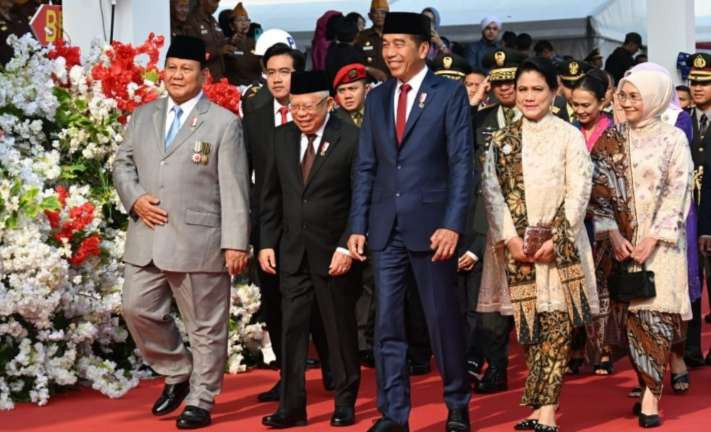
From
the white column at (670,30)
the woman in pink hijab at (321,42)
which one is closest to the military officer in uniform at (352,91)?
the woman in pink hijab at (321,42)

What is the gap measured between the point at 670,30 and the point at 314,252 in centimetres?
1046

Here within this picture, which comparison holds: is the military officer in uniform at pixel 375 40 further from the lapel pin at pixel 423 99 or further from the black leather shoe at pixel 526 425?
the black leather shoe at pixel 526 425

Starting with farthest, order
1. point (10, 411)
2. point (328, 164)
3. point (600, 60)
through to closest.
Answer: point (600, 60) < point (10, 411) < point (328, 164)

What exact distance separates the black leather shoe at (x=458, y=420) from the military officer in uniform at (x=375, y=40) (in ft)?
26.4

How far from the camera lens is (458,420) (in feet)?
24.7

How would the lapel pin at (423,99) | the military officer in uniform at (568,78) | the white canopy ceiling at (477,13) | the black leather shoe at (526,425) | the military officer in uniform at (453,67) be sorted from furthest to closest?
the white canopy ceiling at (477,13) < the military officer in uniform at (568,78) < the military officer in uniform at (453,67) < the black leather shoe at (526,425) < the lapel pin at (423,99)

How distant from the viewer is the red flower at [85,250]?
9.13m

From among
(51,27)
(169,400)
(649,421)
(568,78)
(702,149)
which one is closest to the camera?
(649,421)

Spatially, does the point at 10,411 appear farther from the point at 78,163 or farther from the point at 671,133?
the point at 671,133

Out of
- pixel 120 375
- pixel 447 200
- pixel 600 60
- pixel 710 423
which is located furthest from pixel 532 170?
pixel 600 60

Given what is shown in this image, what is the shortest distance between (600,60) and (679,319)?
432 inches

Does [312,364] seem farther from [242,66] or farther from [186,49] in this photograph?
[242,66]

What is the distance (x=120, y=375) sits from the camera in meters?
9.15

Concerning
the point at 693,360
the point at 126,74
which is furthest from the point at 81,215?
the point at 693,360
